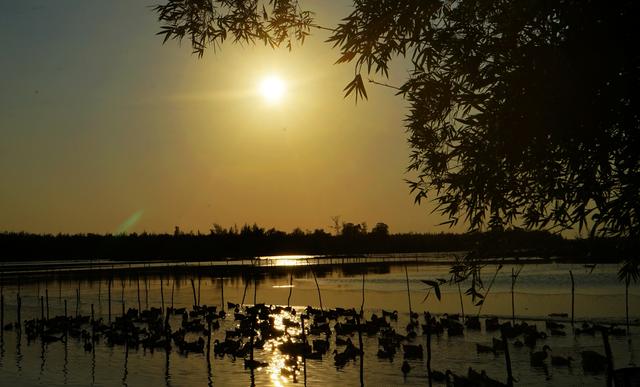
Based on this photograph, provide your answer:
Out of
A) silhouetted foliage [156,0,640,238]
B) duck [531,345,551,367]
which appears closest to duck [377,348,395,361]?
duck [531,345,551,367]

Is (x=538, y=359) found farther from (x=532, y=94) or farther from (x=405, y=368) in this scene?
(x=532, y=94)

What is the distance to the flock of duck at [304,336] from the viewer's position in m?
18.6

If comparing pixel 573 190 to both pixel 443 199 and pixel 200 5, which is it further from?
pixel 200 5

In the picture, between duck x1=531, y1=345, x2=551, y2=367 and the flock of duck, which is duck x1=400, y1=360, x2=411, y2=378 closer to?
the flock of duck

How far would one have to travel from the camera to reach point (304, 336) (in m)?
18.6

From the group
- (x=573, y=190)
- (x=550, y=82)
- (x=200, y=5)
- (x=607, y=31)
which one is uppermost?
(x=200, y=5)

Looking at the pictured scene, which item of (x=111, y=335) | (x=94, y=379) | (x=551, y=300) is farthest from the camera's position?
(x=551, y=300)

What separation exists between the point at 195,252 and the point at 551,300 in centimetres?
10002

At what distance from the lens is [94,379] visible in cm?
1781

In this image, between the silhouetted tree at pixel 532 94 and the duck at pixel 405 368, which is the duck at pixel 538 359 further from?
the silhouetted tree at pixel 532 94

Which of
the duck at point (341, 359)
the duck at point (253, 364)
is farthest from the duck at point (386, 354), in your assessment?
the duck at point (253, 364)

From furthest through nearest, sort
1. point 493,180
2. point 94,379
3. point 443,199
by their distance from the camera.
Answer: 1. point 94,379
2. point 443,199
3. point 493,180

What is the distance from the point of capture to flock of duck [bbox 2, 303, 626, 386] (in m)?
18.6

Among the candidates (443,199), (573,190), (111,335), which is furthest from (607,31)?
(111,335)
